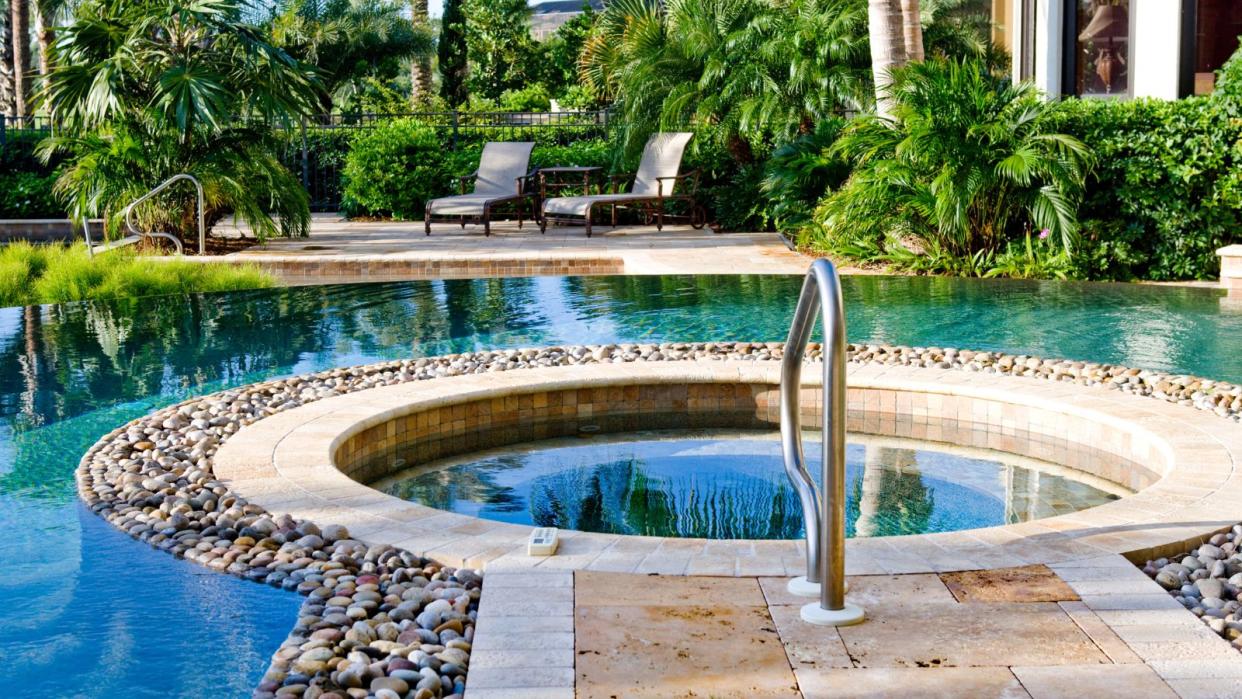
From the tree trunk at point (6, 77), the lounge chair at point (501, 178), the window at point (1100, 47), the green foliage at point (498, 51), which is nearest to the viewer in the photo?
the window at point (1100, 47)

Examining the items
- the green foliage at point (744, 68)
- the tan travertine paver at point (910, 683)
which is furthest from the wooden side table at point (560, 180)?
the tan travertine paver at point (910, 683)

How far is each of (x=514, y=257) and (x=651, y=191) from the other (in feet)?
10.1

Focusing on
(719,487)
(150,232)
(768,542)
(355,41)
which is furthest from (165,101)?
(355,41)

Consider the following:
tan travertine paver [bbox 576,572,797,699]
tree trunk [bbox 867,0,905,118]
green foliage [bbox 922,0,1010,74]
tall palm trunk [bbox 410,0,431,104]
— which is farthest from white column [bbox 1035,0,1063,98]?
tall palm trunk [bbox 410,0,431,104]

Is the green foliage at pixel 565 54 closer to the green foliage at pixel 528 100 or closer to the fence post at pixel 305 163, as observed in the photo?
the green foliage at pixel 528 100

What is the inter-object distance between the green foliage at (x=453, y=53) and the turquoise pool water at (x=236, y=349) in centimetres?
2231

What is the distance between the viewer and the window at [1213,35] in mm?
12680

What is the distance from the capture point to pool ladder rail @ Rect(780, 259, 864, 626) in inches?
132

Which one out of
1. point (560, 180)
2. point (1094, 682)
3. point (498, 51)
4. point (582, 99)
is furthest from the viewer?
point (498, 51)

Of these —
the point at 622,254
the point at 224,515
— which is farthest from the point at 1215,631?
the point at 622,254

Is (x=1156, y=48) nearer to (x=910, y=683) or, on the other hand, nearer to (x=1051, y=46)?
(x=1051, y=46)

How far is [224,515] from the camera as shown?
4.62 m

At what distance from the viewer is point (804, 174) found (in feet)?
44.2

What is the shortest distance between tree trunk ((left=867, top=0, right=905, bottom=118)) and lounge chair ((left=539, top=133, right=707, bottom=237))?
10.4 ft
